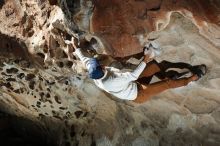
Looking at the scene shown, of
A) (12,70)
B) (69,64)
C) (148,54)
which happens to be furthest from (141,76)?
(12,70)

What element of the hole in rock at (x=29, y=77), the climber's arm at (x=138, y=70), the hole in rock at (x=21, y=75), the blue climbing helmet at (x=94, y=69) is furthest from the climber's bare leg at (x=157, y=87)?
the hole in rock at (x=21, y=75)

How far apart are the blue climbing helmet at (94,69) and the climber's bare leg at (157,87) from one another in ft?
2.45

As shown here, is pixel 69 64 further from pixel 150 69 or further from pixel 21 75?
pixel 21 75

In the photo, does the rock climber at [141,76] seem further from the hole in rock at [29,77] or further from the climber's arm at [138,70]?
the hole in rock at [29,77]

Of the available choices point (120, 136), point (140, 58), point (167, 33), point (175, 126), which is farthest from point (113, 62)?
point (120, 136)

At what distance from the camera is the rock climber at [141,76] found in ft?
14.7

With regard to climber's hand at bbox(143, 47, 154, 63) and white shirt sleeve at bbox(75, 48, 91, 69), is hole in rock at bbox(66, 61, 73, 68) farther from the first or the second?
climber's hand at bbox(143, 47, 154, 63)

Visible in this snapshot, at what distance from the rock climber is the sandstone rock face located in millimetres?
121

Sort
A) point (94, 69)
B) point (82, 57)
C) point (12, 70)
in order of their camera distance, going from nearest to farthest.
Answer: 1. point (94, 69)
2. point (82, 57)
3. point (12, 70)

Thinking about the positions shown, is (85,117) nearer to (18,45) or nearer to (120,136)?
(120,136)

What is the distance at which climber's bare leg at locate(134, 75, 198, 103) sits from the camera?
184 inches

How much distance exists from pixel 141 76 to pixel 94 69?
2.74 ft

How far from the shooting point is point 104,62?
471 cm

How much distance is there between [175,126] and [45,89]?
81.9 inches
